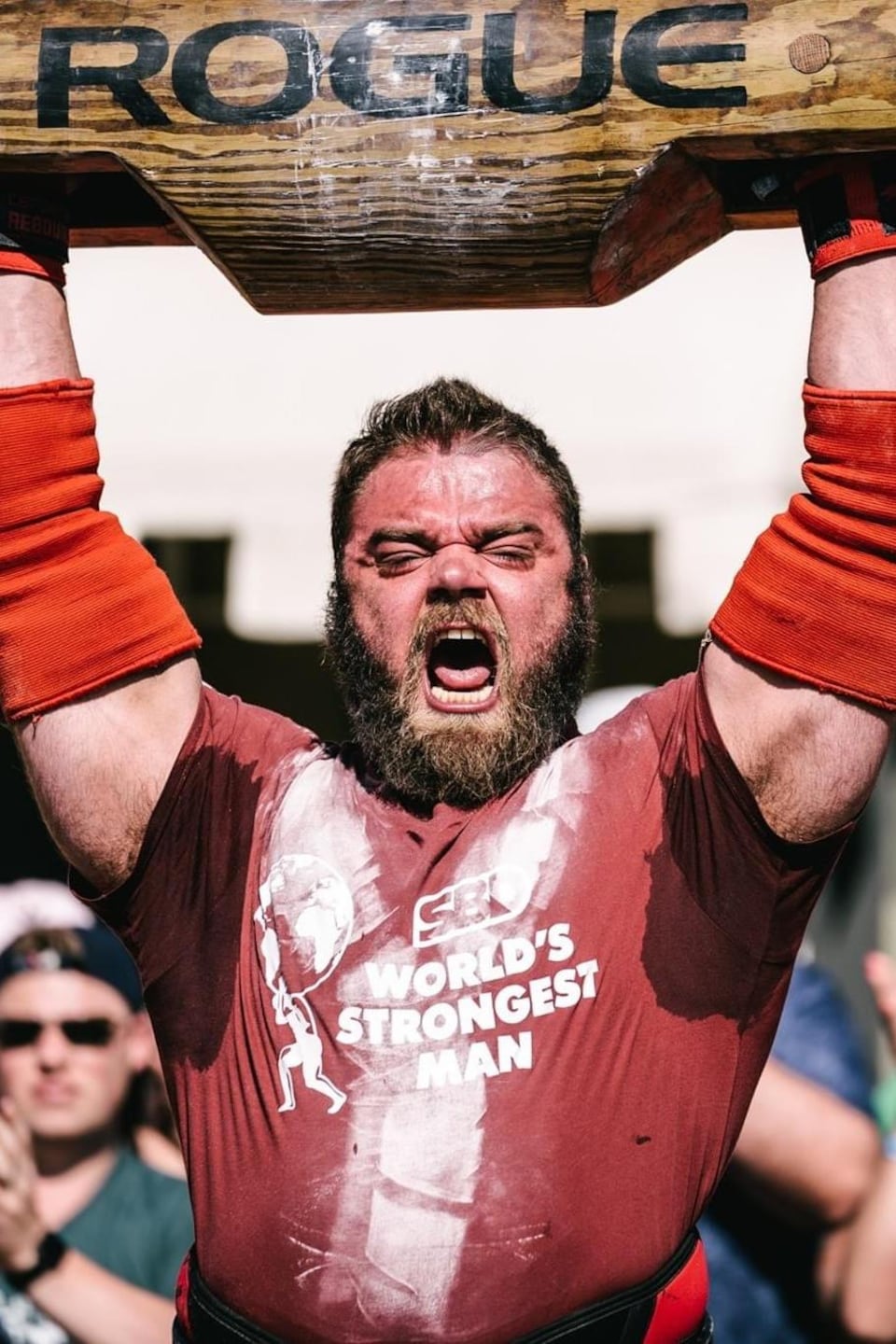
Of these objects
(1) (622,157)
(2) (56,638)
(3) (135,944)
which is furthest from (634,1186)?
(1) (622,157)

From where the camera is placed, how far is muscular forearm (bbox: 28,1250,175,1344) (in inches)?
131

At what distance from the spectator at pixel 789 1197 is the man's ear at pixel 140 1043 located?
3.97 feet

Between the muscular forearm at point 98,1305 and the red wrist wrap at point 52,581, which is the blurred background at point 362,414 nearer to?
the muscular forearm at point 98,1305

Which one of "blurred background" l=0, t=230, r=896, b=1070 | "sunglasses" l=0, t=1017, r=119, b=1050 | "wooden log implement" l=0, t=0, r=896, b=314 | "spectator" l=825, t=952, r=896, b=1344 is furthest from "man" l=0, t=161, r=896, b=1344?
"blurred background" l=0, t=230, r=896, b=1070

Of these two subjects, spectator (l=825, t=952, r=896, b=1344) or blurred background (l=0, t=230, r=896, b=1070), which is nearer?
spectator (l=825, t=952, r=896, b=1344)

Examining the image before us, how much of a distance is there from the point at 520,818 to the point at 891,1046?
6.60 feet

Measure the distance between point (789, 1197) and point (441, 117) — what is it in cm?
230

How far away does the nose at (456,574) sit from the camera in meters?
1.96

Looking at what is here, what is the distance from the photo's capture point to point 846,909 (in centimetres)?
383

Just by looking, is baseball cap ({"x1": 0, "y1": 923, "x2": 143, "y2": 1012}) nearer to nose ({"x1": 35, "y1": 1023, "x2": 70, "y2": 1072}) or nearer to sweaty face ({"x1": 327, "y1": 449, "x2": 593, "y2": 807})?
nose ({"x1": 35, "y1": 1023, "x2": 70, "y2": 1072})

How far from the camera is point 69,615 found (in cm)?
180

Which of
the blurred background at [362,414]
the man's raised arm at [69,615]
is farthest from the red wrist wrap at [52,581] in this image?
the blurred background at [362,414]

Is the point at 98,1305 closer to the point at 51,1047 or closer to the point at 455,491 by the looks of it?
the point at 51,1047

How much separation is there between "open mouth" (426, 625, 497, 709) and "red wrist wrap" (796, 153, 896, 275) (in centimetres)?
58
